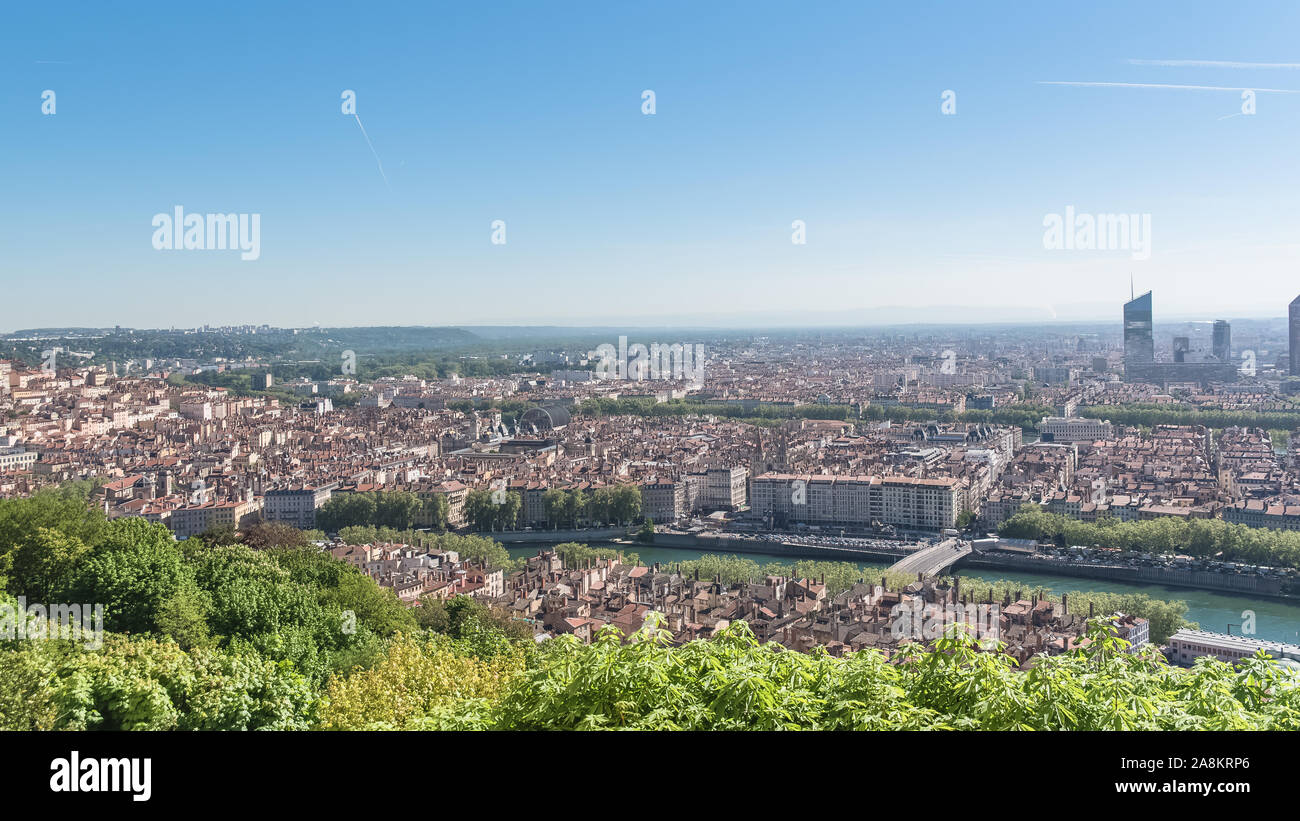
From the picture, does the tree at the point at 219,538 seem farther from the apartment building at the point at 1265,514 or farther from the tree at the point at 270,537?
the apartment building at the point at 1265,514

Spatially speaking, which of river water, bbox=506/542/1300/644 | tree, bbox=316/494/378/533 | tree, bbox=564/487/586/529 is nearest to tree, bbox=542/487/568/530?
tree, bbox=564/487/586/529

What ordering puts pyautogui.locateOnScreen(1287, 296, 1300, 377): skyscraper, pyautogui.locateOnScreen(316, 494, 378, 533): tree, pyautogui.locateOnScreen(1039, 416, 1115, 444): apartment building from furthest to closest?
pyautogui.locateOnScreen(1039, 416, 1115, 444): apartment building → pyautogui.locateOnScreen(1287, 296, 1300, 377): skyscraper → pyautogui.locateOnScreen(316, 494, 378, 533): tree

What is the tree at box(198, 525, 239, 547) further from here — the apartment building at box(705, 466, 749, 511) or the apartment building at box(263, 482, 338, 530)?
the apartment building at box(705, 466, 749, 511)

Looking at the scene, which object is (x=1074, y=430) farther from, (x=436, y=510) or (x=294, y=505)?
(x=294, y=505)

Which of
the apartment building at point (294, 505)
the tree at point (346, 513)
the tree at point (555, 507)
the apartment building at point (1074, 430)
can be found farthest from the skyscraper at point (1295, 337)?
the apartment building at point (294, 505)
